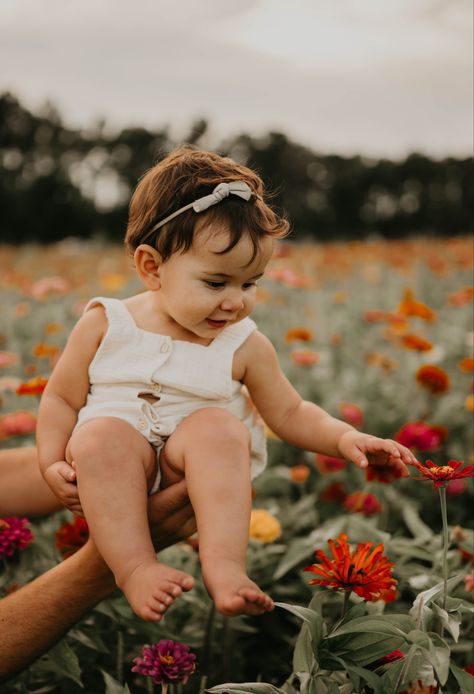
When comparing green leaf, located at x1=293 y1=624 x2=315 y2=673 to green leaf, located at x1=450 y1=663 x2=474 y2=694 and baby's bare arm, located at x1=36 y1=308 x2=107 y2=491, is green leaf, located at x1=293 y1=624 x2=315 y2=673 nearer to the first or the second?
green leaf, located at x1=450 y1=663 x2=474 y2=694

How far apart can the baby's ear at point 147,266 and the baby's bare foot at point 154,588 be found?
58 cm

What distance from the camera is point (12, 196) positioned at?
13.8 meters

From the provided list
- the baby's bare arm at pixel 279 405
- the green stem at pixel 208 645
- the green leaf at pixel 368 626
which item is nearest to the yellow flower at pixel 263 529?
the green stem at pixel 208 645

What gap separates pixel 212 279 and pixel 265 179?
10.0m

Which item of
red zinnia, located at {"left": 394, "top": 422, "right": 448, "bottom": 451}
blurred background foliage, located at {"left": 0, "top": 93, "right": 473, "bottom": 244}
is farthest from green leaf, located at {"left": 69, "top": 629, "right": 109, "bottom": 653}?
blurred background foliage, located at {"left": 0, "top": 93, "right": 473, "bottom": 244}

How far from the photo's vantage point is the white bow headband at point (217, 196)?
1.40 meters

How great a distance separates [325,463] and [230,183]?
117 cm

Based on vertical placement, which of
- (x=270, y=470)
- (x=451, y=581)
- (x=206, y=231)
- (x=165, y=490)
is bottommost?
(x=270, y=470)

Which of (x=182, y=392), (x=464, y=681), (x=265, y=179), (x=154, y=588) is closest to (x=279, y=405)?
(x=182, y=392)

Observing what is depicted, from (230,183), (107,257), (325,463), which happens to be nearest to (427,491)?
(325,463)

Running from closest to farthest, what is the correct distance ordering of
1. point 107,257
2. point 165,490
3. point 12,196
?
point 165,490
point 107,257
point 12,196

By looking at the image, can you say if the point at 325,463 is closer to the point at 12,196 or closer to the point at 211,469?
the point at 211,469

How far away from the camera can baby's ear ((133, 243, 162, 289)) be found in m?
1.48

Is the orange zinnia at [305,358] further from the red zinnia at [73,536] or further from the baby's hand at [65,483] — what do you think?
the baby's hand at [65,483]
